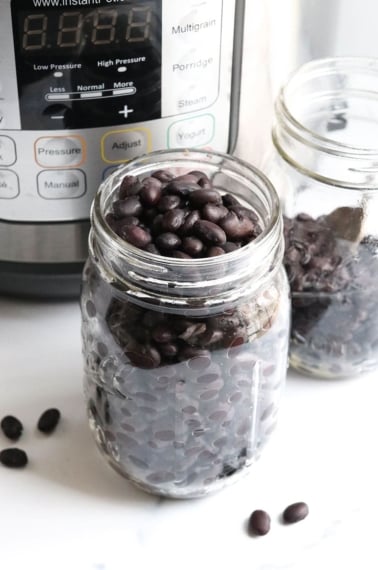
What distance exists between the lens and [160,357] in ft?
2.14

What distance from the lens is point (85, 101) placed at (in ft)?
2.39

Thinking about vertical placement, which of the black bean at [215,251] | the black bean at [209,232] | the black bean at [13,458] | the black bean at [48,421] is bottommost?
the black bean at [13,458]

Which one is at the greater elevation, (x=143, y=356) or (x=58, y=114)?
(x=58, y=114)

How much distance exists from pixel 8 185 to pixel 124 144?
3.9 inches

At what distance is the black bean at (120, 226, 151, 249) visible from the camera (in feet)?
2.15

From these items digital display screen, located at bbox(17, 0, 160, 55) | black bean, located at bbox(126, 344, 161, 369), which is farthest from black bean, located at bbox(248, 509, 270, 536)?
digital display screen, located at bbox(17, 0, 160, 55)

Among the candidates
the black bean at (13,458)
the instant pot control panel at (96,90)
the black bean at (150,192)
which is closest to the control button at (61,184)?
the instant pot control panel at (96,90)

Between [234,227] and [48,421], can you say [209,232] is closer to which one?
[234,227]

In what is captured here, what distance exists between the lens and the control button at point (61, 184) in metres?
0.77

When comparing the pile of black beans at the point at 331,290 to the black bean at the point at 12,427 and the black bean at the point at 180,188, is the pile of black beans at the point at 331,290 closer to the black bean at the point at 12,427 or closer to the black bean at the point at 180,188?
the black bean at the point at 180,188

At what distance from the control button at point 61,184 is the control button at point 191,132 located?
0.08 m

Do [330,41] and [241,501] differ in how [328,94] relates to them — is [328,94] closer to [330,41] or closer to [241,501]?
[330,41]

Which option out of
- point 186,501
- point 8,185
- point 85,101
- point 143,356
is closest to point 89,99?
point 85,101

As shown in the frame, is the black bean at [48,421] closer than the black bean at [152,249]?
No
